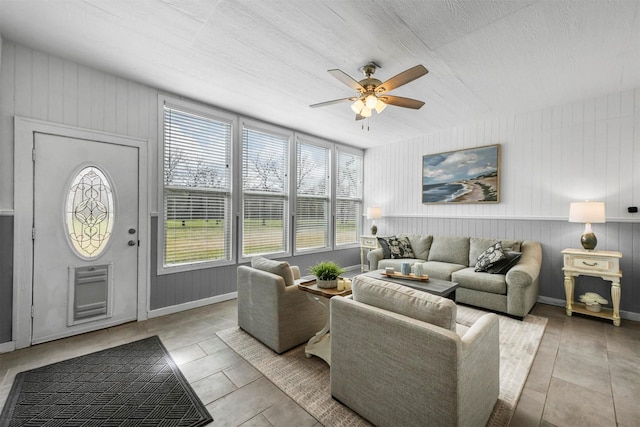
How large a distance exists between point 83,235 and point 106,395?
175 cm

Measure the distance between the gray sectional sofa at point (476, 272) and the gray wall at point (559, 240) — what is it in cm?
21

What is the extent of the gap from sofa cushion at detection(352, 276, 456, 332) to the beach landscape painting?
11.9ft

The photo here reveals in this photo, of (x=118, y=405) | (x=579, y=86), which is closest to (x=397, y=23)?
(x=579, y=86)

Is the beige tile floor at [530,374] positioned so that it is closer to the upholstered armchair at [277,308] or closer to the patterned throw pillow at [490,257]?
the upholstered armchair at [277,308]

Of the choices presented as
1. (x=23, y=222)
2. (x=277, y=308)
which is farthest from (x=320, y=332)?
(x=23, y=222)

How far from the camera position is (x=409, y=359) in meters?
1.44

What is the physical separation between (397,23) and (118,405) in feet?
11.3

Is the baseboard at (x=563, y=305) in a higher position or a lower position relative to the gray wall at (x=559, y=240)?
lower

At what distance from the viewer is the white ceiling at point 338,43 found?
2.03m

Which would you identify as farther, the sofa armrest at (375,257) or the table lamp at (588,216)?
the sofa armrest at (375,257)

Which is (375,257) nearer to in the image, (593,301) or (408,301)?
(593,301)

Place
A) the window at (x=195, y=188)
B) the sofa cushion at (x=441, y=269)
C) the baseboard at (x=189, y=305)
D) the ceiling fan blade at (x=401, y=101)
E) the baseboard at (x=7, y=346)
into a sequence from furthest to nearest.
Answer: the sofa cushion at (x=441, y=269) → the window at (x=195, y=188) → the baseboard at (x=189, y=305) → the ceiling fan blade at (x=401, y=101) → the baseboard at (x=7, y=346)

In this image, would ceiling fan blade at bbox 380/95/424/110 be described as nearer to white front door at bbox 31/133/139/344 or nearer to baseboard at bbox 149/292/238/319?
white front door at bbox 31/133/139/344

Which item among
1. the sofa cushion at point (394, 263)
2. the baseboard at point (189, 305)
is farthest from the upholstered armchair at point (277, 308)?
the sofa cushion at point (394, 263)
